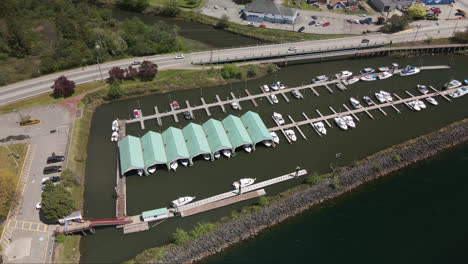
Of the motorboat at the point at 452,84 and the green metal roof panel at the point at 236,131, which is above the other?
the green metal roof panel at the point at 236,131

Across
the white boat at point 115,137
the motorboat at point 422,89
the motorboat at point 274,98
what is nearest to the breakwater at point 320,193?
the motorboat at point 422,89

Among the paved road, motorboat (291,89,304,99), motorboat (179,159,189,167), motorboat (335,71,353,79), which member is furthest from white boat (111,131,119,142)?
motorboat (335,71,353,79)

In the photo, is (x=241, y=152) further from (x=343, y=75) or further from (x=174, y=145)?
(x=343, y=75)

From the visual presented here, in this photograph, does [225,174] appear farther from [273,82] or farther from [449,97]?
[449,97]

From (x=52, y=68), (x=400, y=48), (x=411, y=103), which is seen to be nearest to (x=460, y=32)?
(x=400, y=48)

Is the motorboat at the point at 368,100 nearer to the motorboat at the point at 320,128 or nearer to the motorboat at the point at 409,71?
the motorboat at the point at 320,128

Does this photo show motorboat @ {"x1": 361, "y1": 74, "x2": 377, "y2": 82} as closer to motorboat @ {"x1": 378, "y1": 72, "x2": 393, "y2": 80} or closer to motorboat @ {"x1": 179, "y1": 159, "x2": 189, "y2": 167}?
motorboat @ {"x1": 378, "y1": 72, "x2": 393, "y2": 80}
